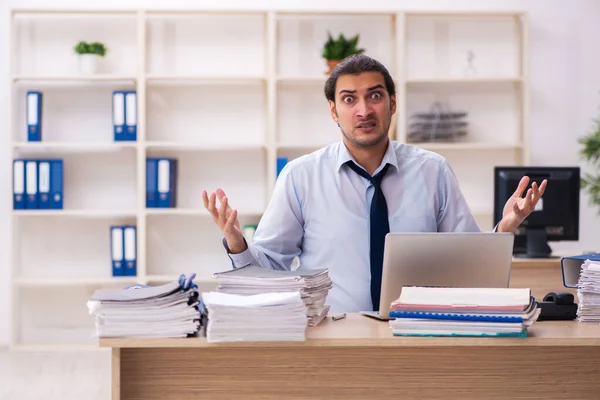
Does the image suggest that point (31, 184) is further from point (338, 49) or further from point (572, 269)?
point (572, 269)

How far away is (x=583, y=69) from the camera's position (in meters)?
5.61

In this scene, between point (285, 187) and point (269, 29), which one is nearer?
point (285, 187)

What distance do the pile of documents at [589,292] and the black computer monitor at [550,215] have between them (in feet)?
7.98

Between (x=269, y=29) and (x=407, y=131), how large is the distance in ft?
3.65

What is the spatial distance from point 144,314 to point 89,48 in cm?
381

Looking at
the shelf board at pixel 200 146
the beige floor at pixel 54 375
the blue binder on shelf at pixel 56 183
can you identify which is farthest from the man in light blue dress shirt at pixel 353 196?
the blue binder on shelf at pixel 56 183

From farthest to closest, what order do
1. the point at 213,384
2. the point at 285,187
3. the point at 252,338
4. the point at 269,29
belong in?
the point at 269,29 → the point at 285,187 → the point at 213,384 → the point at 252,338

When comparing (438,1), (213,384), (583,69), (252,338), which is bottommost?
(213,384)

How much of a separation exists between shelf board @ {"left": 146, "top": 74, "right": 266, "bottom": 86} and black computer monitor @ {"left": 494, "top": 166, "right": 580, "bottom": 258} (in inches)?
72.5

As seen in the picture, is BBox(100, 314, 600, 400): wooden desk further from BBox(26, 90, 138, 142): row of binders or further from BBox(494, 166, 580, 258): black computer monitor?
BBox(26, 90, 138, 142): row of binders

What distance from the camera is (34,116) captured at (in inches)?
209

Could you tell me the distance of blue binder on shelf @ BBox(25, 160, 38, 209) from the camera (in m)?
5.27

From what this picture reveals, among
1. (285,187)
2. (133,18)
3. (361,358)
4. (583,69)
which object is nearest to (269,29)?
(133,18)

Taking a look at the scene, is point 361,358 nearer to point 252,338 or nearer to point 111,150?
point 252,338
